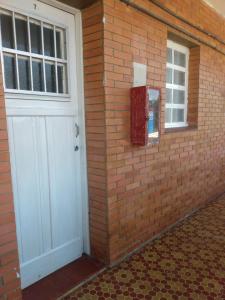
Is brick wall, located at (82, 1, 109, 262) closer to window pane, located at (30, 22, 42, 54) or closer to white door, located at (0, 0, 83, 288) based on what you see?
white door, located at (0, 0, 83, 288)

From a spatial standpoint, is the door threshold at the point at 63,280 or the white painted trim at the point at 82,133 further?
the white painted trim at the point at 82,133

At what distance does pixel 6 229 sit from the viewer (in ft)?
5.55

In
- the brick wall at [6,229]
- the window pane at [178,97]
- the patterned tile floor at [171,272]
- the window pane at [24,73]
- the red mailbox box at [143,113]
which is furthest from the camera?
the window pane at [178,97]

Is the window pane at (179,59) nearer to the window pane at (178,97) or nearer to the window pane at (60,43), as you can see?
the window pane at (178,97)

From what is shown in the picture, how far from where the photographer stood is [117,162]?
95.1 inches

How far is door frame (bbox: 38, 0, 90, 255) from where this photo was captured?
7.38 feet

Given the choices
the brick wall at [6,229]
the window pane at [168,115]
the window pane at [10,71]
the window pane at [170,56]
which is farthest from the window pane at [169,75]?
the brick wall at [6,229]

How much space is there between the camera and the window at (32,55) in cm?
190

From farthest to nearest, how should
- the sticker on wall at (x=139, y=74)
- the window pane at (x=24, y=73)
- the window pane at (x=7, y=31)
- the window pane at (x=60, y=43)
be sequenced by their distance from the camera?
the sticker on wall at (x=139, y=74), the window pane at (x=60, y=43), the window pane at (x=24, y=73), the window pane at (x=7, y=31)

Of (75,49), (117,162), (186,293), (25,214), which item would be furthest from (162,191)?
(75,49)

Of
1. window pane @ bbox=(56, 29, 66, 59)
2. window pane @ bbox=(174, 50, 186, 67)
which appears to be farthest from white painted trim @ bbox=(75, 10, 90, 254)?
window pane @ bbox=(174, 50, 186, 67)

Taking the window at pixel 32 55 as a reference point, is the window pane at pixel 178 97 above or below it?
below

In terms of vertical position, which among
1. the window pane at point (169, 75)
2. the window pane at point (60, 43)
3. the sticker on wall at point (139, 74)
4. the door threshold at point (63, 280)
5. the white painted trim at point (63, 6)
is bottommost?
the door threshold at point (63, 280)

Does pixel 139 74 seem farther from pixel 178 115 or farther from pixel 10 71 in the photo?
pixel 178 115
